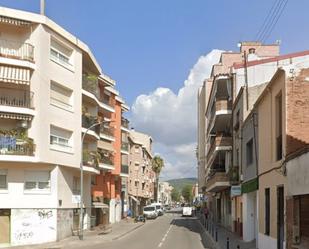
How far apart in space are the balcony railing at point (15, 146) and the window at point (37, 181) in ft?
6.85

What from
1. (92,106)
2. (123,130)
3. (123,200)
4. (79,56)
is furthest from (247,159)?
(123,200)

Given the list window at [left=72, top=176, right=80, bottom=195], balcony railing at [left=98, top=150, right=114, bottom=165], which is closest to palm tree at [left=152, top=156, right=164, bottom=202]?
balcony railing at [left=98, top=150, right=114, bottom=165]

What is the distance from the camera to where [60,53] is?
127 feet

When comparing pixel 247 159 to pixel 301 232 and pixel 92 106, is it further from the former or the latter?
pixel 92 106

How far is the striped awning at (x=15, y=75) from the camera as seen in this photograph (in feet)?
112

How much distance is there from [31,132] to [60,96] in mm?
4520

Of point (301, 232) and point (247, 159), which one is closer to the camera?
point (301, 232)

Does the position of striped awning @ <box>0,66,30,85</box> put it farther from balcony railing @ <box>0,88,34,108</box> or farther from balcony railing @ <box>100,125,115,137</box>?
balcony railing @ <box>100,125,115,137</box>

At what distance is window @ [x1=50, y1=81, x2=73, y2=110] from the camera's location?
123ft

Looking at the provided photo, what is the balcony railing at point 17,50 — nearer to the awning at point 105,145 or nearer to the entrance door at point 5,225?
the entrance door at point 5,225

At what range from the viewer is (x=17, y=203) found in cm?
3503

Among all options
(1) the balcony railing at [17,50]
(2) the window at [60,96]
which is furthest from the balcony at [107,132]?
(1) the balcony railing at [17,50]

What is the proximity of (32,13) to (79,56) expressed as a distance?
22.7 feet

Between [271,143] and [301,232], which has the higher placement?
[271,143]
